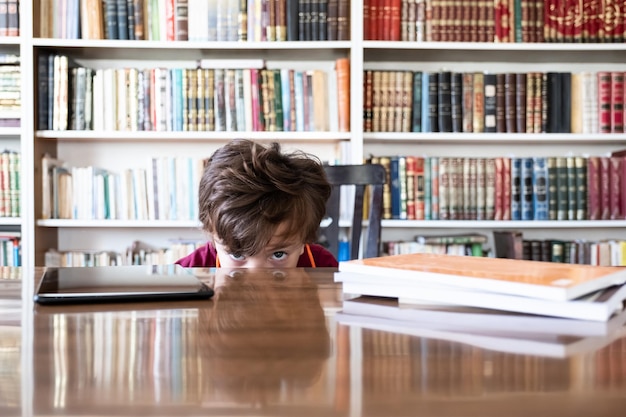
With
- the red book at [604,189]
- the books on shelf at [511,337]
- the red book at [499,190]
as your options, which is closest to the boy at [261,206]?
the books on shelf at [511,337]

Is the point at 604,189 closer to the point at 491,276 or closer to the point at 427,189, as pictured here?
the point at 427,189

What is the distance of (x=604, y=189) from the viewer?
2.54 meters

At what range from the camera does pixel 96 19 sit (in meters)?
2.47

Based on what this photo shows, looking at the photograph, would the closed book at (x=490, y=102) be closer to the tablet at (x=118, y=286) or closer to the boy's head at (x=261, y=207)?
the boy's head at (x=261, y=207)

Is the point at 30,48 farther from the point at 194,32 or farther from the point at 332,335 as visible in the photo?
the point at 332,335

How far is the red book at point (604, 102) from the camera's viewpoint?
8.34 feet

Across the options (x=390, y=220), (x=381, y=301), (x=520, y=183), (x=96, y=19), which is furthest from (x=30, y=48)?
(x=381, y=301)

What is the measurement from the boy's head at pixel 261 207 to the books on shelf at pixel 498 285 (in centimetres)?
46

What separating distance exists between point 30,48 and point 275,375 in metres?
2.30

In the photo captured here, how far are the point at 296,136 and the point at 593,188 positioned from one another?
1065mm

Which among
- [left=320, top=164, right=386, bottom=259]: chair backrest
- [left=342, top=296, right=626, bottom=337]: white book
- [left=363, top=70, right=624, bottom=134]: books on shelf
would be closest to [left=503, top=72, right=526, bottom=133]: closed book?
[left=363, top=70, right=624, bottom=134]: books on shelf

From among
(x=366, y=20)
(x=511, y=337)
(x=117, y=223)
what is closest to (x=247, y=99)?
(x=366, y=20)

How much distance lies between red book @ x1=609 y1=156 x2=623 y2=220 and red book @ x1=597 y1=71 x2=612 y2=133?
12cm

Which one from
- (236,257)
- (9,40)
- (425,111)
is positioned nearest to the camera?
(236,257)
